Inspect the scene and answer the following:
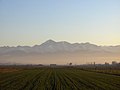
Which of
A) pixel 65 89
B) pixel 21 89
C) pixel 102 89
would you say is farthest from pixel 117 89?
pixel 21 89

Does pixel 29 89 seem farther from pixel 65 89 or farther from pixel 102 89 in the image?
pixel 102 89

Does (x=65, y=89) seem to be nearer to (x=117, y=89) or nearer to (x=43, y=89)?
(x=43, y=89)

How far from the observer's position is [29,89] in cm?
2636

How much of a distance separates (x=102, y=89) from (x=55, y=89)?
4.84 meters

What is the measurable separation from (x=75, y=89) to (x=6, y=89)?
7.25 m

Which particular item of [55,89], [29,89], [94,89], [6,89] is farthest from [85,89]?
[6,89]

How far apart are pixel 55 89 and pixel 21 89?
3.65 meters

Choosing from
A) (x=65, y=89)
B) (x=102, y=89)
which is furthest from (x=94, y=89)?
(x=65, y=89)

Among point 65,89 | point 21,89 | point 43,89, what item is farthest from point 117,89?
point 21,89

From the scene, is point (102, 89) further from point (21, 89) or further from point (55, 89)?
point (21, 89)

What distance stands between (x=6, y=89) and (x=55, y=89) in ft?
17.2

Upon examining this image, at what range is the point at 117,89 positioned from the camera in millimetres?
25922

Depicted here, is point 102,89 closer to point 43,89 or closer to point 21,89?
point 43,89

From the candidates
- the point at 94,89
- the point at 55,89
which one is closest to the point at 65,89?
the point at 55,89
